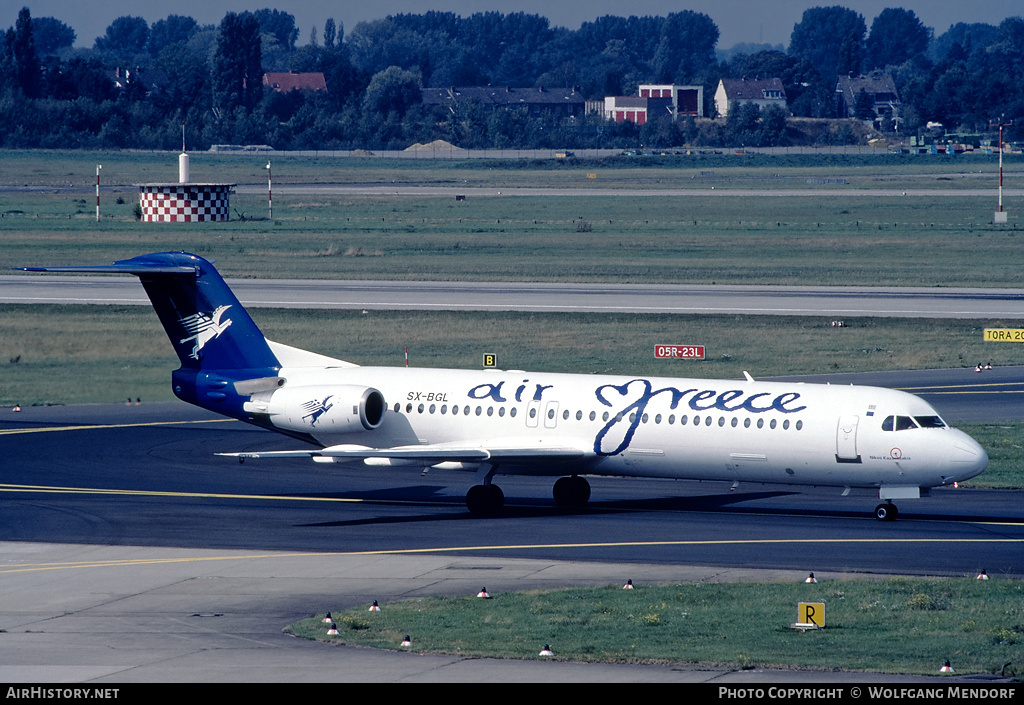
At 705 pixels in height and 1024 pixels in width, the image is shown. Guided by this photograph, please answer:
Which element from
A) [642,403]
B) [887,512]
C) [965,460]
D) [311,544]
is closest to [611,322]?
[642,403]

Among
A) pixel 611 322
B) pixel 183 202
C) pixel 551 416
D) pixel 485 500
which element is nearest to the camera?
pixel 485 500

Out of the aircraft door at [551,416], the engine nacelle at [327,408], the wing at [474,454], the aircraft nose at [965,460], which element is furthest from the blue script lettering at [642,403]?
the engine nacelle at [327,408]

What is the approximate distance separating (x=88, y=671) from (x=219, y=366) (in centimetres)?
1851

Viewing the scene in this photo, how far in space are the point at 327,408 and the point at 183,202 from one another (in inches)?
3271

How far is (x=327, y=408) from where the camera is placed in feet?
120

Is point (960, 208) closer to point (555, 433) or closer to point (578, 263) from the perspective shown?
point (578, 263)

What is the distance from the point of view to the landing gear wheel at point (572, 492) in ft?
119

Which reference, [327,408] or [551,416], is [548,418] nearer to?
[551,416]

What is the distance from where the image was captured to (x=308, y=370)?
38.3 m

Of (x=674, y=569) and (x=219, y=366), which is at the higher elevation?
(x=219, y=366)

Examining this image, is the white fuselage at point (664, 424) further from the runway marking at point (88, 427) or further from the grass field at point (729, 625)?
the runway marking at point (88, 427)

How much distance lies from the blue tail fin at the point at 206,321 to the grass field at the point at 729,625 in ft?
45.7

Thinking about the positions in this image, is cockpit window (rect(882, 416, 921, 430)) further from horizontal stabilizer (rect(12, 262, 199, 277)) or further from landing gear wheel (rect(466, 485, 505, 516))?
horizontal stabilizer (rect(12, 262, 199, 277))
